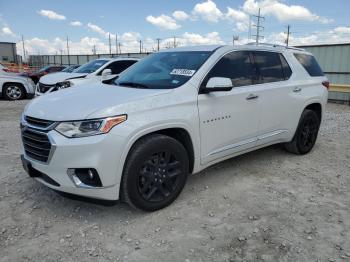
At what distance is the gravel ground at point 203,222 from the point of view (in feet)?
8.94

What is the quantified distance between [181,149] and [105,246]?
3.91 feet

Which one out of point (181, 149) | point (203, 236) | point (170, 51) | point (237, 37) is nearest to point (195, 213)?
point (203, 236)

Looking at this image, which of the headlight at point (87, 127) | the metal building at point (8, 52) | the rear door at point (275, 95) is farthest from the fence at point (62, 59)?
the headlight at point (87, 127)

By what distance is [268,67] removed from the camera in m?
4.47

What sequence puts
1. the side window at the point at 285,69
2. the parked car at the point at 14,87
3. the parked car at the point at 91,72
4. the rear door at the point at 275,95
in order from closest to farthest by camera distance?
1. the rear door at the point at 275,95
2. the side window at the point at 285,69
3. the parked car at the point at 91,72
4. the parked car at the point at 14,87

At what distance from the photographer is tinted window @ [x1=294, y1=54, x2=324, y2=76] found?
5081mm

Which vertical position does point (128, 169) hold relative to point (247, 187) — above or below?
above

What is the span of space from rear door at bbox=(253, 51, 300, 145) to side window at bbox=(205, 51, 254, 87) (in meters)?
0.16

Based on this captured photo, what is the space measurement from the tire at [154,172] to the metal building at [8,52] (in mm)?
51350

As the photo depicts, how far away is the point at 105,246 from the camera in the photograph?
280 centimetres

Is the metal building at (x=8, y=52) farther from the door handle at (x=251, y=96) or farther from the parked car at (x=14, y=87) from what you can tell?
the door handle at (x=251, y=96)

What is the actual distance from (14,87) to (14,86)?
0.13 ft

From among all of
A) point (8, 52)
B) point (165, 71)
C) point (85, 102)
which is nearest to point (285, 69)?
point (165, 71)

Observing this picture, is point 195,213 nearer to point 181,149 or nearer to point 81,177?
point 181,149
